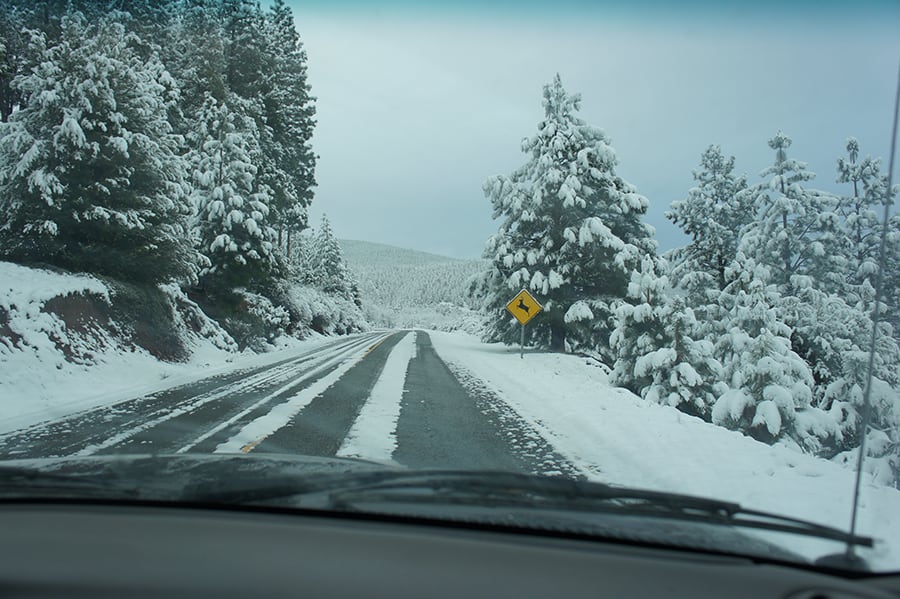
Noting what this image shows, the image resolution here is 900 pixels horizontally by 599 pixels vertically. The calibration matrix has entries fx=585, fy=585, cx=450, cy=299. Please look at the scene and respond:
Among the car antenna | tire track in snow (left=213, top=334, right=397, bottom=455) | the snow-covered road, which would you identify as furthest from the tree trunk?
the car antenna

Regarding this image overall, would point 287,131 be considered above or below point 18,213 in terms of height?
above

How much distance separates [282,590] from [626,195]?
22.1 meters

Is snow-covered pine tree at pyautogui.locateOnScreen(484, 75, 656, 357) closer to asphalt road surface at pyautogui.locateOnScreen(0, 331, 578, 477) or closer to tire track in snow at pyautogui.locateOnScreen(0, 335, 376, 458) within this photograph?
asphalt road surface at pyautogui.locateOnScreen(0, 331, 578, 477)

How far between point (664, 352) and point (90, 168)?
594 inches

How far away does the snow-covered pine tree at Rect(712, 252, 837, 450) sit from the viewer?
1149 centimetres

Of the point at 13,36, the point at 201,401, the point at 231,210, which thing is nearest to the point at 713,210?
the point at 231,210

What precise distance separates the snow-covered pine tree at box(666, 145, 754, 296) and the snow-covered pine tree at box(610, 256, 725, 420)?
845 centimetres

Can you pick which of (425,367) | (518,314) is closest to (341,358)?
(425,367)

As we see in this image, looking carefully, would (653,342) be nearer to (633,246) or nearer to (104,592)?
(633,246)

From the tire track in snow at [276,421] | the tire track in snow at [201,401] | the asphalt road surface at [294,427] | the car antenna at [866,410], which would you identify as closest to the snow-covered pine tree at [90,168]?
the tire track in snow at [201,401]

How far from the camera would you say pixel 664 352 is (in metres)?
13.3

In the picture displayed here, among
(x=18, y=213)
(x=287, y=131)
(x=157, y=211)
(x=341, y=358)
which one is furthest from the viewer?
(x=287, y=131)

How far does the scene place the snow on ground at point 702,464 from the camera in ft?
13.8

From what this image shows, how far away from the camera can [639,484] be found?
17.8 feet
